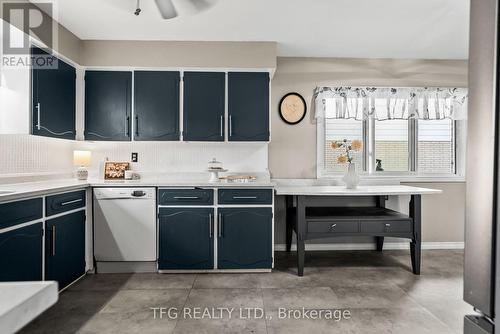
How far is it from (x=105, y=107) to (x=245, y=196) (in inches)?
75.5

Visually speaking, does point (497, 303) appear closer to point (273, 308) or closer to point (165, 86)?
point (273, 308)

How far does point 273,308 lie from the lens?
2475mm

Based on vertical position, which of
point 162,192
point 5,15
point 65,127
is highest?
point 5,15

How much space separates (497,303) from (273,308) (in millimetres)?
2233

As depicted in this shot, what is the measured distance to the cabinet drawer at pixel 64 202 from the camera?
8.25 ft

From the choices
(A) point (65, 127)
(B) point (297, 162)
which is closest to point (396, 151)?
(B) point (297, 162)

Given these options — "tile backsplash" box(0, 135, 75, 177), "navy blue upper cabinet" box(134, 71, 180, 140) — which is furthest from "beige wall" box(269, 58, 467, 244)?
"tile backsplash" box(0, 135, 75, 177)

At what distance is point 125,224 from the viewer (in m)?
3.18

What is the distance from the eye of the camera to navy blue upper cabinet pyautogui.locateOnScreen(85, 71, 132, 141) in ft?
11.5

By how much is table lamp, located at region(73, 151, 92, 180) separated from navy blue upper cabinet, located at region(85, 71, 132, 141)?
0.93 ft

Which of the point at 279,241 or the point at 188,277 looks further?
the point at 279,241

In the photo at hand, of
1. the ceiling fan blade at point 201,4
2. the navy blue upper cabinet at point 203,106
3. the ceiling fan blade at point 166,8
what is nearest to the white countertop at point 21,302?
the ceiling fan blade at point 166,8

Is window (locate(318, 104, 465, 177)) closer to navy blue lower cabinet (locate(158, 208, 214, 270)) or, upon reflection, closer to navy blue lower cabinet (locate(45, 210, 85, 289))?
navy blue lower cabinet (locate(158, 208, 214, 270))

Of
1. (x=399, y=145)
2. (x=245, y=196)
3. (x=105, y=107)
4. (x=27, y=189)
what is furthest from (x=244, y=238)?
(x=399, y=145)
